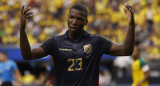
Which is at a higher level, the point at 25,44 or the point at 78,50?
the point at 25,44

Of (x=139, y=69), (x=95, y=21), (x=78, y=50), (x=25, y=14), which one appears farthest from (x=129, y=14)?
Answer: (x=95, y=21)

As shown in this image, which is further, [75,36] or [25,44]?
[75,36]

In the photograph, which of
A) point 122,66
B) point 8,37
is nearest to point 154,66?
point 122,66

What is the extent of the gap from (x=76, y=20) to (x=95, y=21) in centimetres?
1575

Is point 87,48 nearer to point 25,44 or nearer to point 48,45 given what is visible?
point 48,45

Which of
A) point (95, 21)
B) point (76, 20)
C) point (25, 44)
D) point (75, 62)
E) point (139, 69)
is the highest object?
point (95, 21)

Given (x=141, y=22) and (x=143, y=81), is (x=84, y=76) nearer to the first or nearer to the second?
(x=143, y=81)

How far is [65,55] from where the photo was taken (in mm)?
4227

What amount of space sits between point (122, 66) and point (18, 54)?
476 centimetres

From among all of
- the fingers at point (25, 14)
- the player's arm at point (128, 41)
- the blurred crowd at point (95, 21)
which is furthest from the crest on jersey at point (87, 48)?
the blurred crowd at point (95, 21)

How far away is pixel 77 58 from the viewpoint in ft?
13.8

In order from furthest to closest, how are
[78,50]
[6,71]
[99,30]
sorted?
[99,30] < [6,71] < [78,50]

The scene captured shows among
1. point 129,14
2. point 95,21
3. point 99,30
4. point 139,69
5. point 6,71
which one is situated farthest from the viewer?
point 95,21

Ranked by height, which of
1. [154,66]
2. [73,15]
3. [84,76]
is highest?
[73,15]
